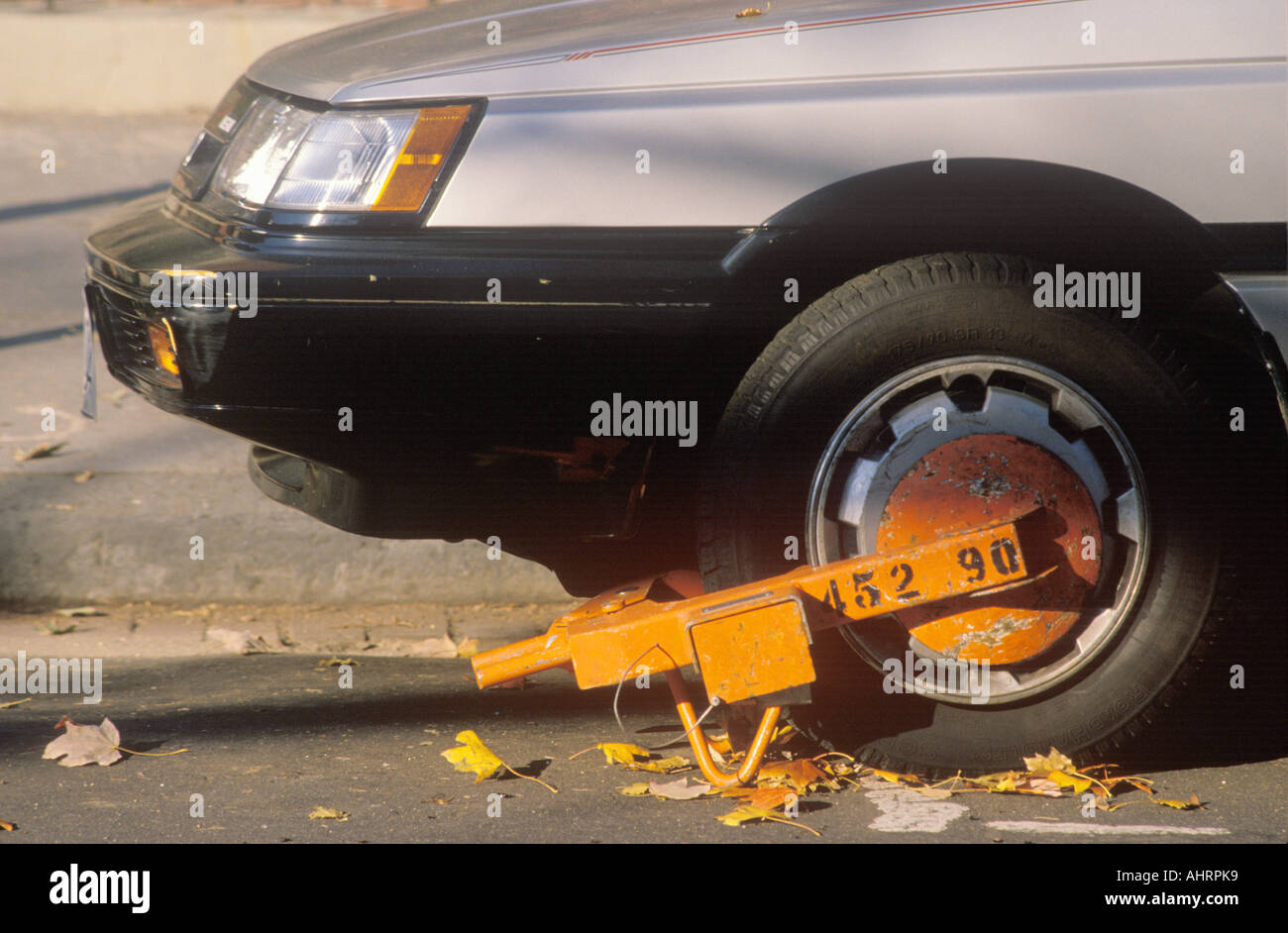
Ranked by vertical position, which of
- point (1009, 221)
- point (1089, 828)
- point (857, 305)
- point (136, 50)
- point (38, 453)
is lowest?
point (1089, 828)

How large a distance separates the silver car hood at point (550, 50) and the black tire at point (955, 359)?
21.5 inches

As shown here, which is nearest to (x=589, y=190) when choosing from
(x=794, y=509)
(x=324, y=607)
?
(x=794, y=509)

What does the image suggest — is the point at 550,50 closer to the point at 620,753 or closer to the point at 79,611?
the point at 620,753

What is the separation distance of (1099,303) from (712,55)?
926 millimetres

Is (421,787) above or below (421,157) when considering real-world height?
below

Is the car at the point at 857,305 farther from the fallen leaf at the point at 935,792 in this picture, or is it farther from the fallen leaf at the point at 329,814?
the fallen leaf at the point at 329,814

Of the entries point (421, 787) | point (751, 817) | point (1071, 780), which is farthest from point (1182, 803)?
point (421, 787)

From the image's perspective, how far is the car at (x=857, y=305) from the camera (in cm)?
273

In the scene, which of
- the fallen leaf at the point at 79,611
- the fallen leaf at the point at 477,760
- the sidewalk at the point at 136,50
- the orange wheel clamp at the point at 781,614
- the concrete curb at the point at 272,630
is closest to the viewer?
A: the orange wheel clamp at the point at 781,614

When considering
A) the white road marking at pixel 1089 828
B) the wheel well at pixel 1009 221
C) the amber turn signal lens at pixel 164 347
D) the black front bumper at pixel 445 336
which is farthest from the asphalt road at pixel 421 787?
the wheel well at pixel 1009 221

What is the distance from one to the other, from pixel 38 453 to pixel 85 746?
1.71m

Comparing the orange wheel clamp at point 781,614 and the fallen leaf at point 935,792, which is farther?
the fallen leaf at point 935,792

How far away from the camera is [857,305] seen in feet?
9.15

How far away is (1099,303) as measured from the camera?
2770 mm
